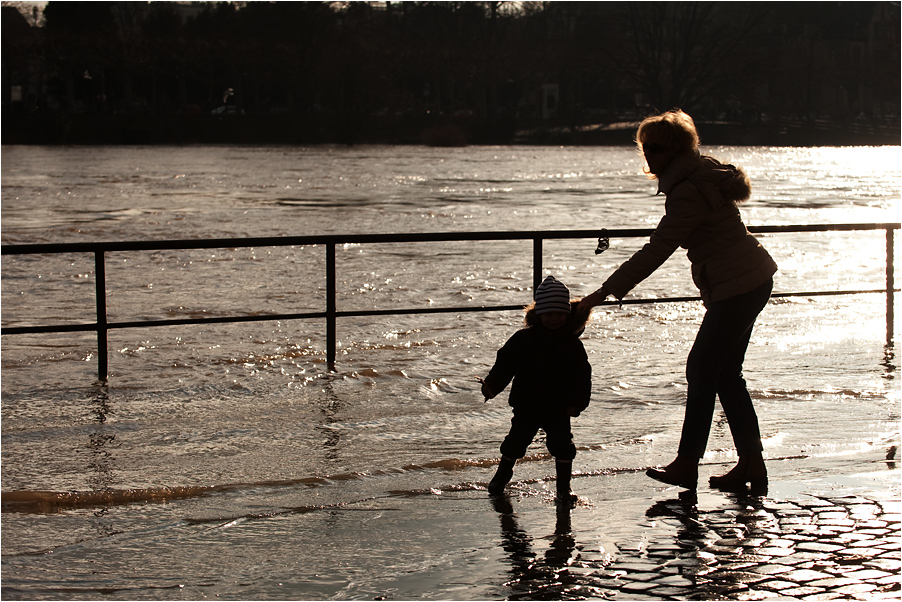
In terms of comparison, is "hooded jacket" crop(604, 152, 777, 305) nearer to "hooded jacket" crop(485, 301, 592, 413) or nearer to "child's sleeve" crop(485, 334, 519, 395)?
"hooded jacket" crop(485, 301, 592, 413)

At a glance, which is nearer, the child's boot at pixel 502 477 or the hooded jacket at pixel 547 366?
the hooded jacket at pixel 547 366

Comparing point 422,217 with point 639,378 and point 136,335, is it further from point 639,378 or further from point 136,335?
point 639,378

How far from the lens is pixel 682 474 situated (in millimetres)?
5234

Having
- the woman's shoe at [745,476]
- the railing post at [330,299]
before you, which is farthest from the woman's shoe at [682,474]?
the railing post at [330,299]

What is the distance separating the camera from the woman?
503cm

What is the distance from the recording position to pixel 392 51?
119 m

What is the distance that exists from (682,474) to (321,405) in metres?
3.02

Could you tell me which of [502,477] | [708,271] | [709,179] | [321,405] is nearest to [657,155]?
[709,179]

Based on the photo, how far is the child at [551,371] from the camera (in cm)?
493

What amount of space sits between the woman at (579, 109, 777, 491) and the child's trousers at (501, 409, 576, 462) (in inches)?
18.7

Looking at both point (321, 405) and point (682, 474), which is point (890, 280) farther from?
point (682, 474)

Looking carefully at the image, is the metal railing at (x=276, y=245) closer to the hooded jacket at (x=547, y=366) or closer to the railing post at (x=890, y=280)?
the railing post at (x=890, y=280)

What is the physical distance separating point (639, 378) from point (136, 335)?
600cm

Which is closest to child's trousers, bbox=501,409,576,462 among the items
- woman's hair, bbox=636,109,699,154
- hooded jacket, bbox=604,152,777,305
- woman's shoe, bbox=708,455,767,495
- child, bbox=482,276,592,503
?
child, bbox=482,276,592,503
